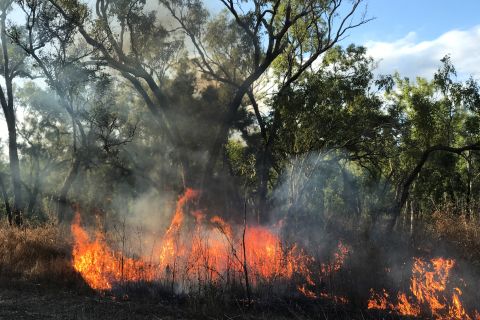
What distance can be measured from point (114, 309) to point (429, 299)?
5.93m

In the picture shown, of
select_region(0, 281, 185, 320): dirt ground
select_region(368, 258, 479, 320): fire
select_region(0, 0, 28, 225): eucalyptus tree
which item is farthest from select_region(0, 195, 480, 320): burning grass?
select_region(0, 0, 28, 225): eucalyptus tree

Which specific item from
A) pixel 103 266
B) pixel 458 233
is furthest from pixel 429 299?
pixel 103 266

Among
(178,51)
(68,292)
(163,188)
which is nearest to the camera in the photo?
(68,292)

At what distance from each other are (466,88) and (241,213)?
10718 millimetres

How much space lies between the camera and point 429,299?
29.6ft

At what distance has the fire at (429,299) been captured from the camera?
8719 millimetres

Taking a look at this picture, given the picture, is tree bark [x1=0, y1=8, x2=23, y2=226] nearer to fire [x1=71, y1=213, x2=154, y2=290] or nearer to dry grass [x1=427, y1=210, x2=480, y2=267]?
fire [x1=71, y1=213, x2=154, y2=290]

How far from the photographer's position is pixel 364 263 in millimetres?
10586

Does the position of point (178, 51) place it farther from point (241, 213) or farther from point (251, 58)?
point (241, 213)

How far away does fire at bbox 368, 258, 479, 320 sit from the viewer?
8.72m

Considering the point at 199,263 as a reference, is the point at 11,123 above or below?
above

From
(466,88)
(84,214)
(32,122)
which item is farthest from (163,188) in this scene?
(466,88)

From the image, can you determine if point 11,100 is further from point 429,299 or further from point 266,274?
point 429,299

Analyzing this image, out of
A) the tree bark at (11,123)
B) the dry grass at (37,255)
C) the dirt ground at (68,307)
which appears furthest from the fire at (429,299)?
the tree bark at (11,123)
